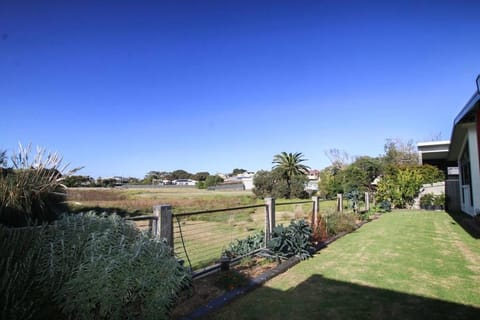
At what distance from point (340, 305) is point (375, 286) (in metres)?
0.88

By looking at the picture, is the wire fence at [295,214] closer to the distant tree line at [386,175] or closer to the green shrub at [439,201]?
the distant tree line at [386,175]

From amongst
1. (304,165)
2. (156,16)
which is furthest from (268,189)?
(156,16)

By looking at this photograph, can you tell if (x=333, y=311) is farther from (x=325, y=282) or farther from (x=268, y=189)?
(x=268, y=189)

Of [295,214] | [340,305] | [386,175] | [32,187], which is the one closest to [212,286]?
[340,305]

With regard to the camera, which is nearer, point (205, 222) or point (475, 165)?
point (205, 222)

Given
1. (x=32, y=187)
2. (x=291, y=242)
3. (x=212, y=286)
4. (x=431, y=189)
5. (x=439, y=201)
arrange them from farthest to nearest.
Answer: (x=431, y=189)
(x=439, y=201)
(x=291, y=242)
(x=32, y=187)
(x=212, y=286)

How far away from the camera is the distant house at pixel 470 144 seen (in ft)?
22.1

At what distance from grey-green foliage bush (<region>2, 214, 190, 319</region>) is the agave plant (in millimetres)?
2019

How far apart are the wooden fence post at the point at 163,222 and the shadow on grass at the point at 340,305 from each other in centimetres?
108

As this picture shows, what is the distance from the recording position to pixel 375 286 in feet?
12.7

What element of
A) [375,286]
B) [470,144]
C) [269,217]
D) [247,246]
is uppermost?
[470,144]

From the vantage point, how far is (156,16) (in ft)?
27.2

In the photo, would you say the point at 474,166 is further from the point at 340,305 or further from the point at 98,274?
the point at 98,274

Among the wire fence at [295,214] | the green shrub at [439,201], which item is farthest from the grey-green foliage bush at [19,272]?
Answer: the green shrub at [439,201]
